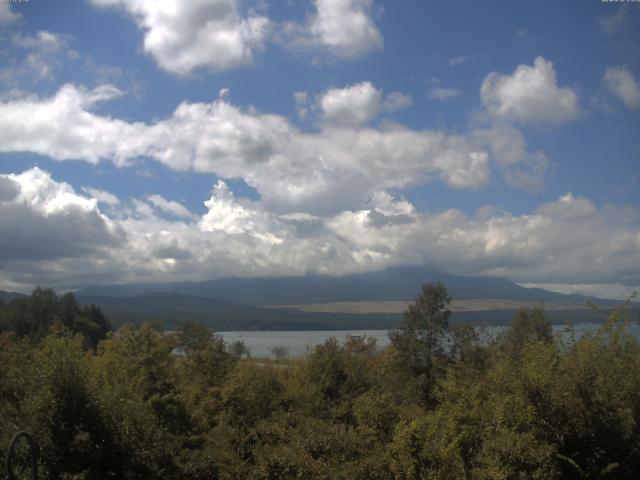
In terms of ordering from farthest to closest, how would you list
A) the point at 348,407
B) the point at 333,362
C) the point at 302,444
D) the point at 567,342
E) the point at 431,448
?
1. the point at 333,362
2. the point at 348,407
3. the point at 567,342
4. the point at 302,444
5. the point at 431,448

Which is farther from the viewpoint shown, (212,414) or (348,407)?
(348,407)

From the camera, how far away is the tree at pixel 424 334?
43375mm

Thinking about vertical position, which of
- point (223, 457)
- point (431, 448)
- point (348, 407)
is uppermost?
point (431, 448)

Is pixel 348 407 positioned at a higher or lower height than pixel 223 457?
lower

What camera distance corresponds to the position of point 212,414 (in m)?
31.0

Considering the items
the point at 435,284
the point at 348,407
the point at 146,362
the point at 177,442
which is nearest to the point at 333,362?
the point at 348,407

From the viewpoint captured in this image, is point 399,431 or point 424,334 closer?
point 399,431

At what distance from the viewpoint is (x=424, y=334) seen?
44562 mm

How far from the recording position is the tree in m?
43.4

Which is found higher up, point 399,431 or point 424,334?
point 399,431

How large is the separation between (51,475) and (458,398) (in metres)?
10.7

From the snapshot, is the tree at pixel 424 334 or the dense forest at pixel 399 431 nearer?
the dense forest at pixel 399 431

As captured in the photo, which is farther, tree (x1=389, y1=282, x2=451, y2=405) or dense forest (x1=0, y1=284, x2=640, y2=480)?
tree (x1=389, y1=282, x2=451, y2=405)

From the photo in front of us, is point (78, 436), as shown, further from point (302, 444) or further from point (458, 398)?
point (458, 398)
